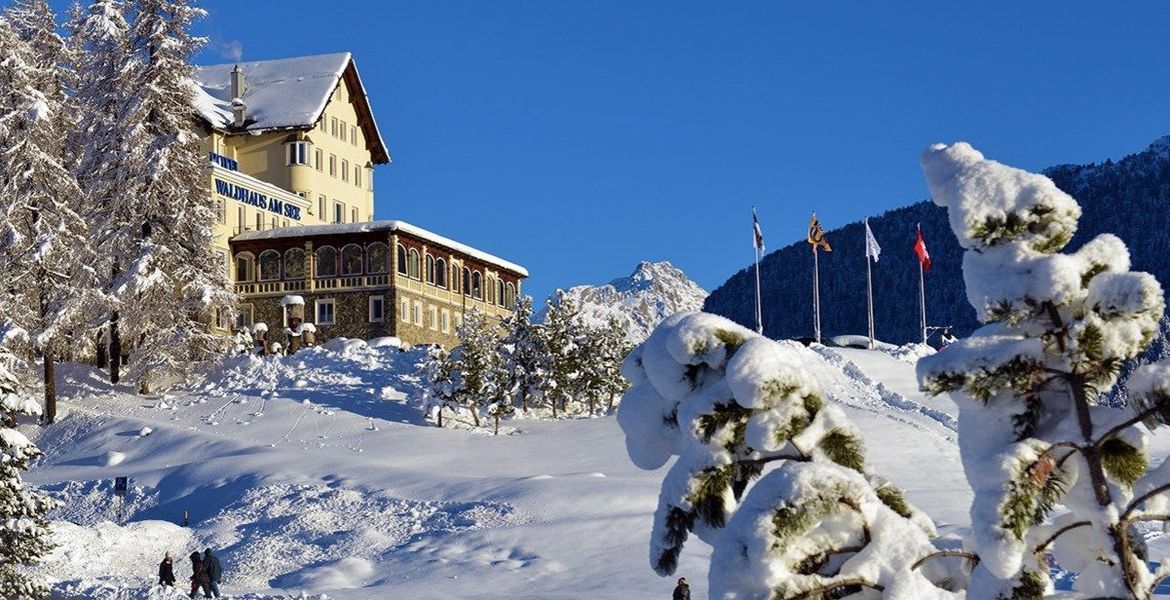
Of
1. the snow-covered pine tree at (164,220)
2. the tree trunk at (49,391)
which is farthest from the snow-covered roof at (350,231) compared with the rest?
the tree trunk at (49,391)

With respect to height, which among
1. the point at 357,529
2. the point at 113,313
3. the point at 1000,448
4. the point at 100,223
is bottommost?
the point at 357,529

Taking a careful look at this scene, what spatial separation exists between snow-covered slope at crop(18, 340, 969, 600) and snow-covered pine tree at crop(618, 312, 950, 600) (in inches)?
654

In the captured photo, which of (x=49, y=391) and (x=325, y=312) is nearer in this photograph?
(x=49, y=391)

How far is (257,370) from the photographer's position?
4719 centimetres

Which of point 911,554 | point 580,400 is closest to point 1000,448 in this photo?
point 911,554

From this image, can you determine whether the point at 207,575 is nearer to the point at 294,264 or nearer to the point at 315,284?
the point at 315,284

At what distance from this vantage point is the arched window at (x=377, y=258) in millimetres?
57812

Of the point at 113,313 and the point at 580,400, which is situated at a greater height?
the point at 113,313

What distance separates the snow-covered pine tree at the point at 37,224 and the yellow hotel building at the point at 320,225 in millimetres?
13495

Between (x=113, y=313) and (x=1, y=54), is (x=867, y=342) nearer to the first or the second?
(x=113, y=313)

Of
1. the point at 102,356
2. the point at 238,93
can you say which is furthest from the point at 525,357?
the point at 238,93

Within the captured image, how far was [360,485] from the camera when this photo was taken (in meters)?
34.4

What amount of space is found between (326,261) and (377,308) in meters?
3.19

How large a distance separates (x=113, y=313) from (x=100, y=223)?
304 cm
